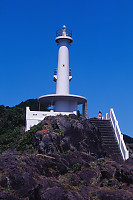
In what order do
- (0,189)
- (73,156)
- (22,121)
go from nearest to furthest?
(0,189), (73,156), (22,121)

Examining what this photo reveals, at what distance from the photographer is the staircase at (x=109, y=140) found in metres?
22.9

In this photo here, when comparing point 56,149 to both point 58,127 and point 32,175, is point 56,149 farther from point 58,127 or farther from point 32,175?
point 32,175

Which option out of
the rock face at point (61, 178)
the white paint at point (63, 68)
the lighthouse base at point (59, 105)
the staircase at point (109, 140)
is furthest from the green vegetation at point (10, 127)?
the rock face at point (61, 178)

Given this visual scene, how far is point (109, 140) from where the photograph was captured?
81.1 ft

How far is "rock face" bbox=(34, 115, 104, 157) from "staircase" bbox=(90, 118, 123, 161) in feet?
4.89

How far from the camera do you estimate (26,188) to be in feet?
→ 33.8

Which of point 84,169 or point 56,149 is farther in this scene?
point 56,149

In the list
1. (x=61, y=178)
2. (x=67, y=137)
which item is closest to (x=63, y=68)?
(x=67, y=137)

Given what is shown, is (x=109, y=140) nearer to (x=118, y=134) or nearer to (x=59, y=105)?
(x=118, y=134)

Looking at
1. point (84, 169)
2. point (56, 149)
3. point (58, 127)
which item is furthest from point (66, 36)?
point (84, 169)

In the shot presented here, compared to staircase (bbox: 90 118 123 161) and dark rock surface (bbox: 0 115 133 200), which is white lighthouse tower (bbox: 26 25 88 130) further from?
dark rock surface (bbox: 0 115 133 200)

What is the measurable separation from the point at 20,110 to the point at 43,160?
705 inches

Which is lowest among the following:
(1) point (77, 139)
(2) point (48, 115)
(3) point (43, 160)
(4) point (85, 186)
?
(4) point (85, 186)

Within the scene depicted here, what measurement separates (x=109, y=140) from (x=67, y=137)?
599cm
